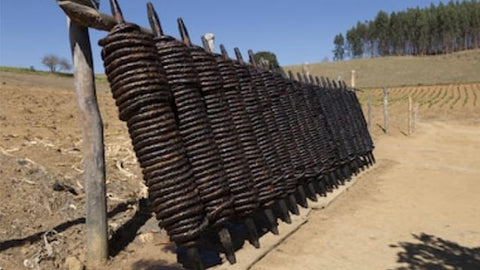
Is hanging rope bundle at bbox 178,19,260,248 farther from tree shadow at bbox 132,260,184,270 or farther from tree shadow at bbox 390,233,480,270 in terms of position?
tree shadow at bbox 390,233,480,270

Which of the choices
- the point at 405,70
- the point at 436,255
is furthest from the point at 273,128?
the point at 405,70

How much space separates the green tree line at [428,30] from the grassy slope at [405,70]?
17322 mm

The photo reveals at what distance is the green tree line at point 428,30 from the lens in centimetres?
8738

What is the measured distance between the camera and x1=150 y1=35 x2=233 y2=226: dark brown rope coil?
4266mm

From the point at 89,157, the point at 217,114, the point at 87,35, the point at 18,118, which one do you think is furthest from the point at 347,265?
the point at 18,118

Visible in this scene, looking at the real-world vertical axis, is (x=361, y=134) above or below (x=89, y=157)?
below

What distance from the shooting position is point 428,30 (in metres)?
88.4

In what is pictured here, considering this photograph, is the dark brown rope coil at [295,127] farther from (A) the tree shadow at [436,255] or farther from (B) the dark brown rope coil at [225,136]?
(A) the tree shadow at [436,255]

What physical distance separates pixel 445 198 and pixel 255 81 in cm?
412

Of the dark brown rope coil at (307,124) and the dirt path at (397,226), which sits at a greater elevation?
the dark brown rope coil at (307,124)

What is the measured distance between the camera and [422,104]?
95.6 feet

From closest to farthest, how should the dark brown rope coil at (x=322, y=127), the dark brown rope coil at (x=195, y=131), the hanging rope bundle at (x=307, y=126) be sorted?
the dark brown rope coil at (x=195, y=131), the hanging rope bundle at (x=307, y=126), the dark brown rope coil at (x=322, y=127)

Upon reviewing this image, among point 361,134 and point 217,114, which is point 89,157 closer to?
point 217,114

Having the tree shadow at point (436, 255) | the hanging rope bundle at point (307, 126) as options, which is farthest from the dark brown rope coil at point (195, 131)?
the hanging rope bundle at point (307, 126)
